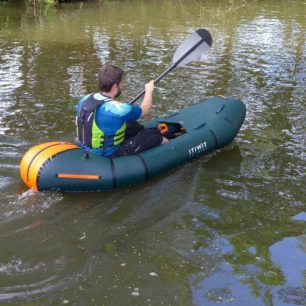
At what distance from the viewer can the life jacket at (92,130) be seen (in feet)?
12.6

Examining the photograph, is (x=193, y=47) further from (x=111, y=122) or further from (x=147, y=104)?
(x=111, y=122)

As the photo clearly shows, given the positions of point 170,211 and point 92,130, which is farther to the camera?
point 92,130

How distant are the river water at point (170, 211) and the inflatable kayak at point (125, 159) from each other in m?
0.10

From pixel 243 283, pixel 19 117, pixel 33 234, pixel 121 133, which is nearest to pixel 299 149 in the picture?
pixel 121 133

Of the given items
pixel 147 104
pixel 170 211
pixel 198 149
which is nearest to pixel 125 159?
pixel 147 104

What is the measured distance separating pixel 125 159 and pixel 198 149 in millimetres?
783

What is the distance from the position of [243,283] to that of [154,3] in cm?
1476

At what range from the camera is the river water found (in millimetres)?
2824

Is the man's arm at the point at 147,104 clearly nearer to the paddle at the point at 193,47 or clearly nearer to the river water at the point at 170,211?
the river water at the point at 170,211

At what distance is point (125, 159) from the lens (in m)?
3.99

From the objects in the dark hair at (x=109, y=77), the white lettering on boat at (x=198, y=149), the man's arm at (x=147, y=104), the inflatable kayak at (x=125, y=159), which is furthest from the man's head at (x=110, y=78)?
the white lettering on boat at (x=198, y=149)

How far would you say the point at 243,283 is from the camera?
2855 mm

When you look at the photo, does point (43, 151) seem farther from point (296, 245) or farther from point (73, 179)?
point (296, 245)

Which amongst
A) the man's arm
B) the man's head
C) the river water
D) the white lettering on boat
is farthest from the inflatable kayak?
the man's head
